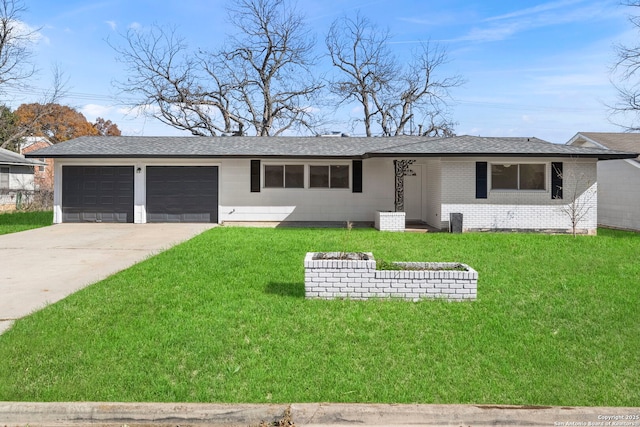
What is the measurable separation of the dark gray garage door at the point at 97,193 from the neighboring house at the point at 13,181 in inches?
427

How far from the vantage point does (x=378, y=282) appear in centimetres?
627

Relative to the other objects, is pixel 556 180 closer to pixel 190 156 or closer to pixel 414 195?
pixel 414 195

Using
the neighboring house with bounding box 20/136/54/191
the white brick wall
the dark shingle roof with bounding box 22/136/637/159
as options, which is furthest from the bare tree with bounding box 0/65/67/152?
the white brick wall

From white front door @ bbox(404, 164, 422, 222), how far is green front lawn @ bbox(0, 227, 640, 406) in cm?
947

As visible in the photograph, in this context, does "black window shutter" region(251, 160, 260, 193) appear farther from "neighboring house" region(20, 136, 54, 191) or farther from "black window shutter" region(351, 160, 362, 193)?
"neighboring house" region(20, 136, 54, 191)

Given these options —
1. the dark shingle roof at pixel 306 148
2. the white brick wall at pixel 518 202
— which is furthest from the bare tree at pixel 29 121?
the white brick wall at pixel 518 202

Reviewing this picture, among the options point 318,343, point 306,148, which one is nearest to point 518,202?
point 306,148

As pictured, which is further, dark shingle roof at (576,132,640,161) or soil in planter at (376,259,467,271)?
dark shingle roof at (576,132,640,161)

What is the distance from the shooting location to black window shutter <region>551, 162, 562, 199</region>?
48.6 feet

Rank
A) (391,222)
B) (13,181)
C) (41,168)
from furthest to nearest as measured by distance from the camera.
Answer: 1. (41,168)
2. (13,181)
3. (391,222)

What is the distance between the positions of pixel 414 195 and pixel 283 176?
16.1ft

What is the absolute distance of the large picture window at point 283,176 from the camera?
17234 mm

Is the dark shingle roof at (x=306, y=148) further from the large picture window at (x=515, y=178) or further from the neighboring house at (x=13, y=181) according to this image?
the neighboring house at (x=13, y=181)

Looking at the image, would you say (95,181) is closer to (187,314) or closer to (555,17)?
(187,314)
